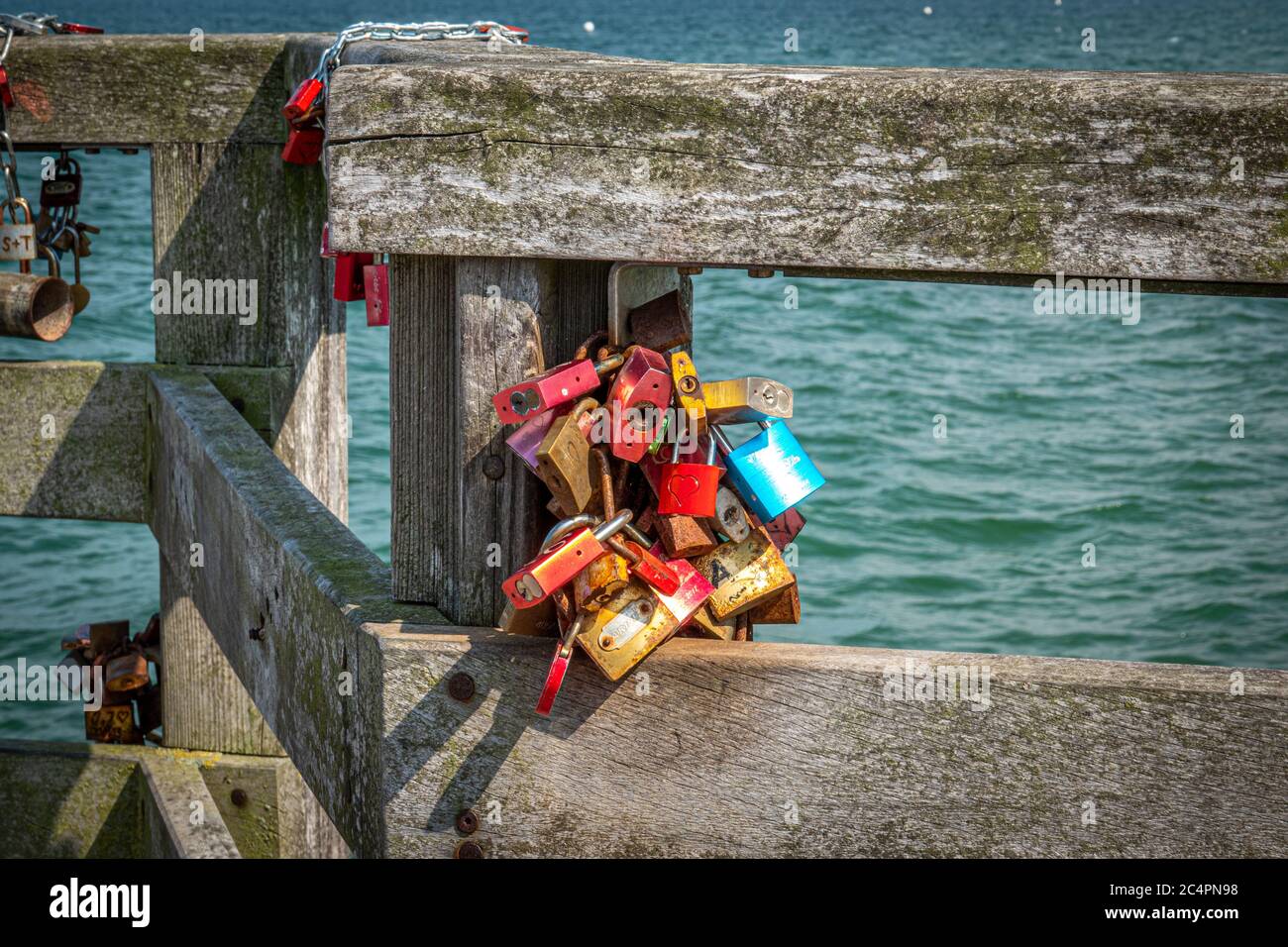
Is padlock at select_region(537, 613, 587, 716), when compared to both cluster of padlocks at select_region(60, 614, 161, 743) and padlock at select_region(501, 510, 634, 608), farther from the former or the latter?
cluster of padlocks at select_region(60, 614, 161, 743)

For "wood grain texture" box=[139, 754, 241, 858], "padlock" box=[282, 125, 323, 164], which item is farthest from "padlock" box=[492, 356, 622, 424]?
"wood grain texture" box=[139, 754, 241, 858]

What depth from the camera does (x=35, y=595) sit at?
487 inches

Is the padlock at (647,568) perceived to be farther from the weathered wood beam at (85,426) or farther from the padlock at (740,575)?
the weathered wood beam at (85,426)

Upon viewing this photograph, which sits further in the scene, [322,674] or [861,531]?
[861,531]

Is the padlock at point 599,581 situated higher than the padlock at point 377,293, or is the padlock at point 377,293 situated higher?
the padlock at point 377,293

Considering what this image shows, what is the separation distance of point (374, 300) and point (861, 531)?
1026cm

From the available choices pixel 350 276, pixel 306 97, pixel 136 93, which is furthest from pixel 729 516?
pixel 136 93

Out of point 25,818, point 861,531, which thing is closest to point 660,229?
point 25,818

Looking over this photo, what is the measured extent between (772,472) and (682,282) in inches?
15.5

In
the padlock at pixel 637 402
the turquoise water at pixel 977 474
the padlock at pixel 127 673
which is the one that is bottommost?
the turquoise water at pixel 977 474

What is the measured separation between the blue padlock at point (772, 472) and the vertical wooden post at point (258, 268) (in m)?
2.26

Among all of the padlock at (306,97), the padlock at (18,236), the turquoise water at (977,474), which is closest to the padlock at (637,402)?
the padlock at (306,97)

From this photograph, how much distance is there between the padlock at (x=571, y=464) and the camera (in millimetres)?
2195

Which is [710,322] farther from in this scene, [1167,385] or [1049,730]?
[1049,730]
